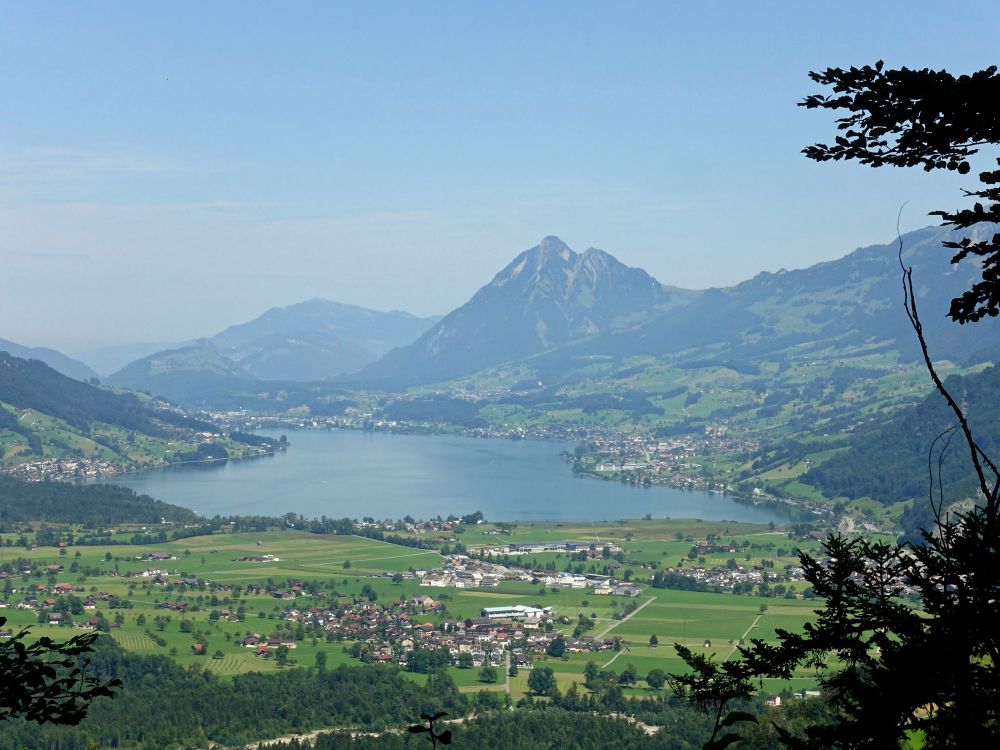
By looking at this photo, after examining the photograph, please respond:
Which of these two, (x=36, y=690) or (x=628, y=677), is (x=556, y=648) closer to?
(x=628, y=677)

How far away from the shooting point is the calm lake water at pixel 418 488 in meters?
73.1

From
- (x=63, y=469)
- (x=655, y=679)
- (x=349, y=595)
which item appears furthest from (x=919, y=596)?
(x=63, y=469)

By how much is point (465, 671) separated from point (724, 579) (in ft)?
58.5

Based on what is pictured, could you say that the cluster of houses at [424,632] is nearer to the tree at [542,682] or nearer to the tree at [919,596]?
the tree at [542,682]

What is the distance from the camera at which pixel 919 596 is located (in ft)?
15.7

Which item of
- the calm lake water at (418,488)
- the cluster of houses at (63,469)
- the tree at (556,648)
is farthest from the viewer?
the cluster of houses at (63,469)

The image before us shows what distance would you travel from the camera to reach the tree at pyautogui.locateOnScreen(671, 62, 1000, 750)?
4.24m

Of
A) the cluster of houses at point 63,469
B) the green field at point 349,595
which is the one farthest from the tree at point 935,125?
the cluster of houses at point 63,469

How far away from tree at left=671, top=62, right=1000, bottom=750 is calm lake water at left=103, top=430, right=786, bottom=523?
6506 cm

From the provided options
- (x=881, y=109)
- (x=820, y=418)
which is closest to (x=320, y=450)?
(x=820, y=418)

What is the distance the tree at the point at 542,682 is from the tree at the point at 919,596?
27187 mm

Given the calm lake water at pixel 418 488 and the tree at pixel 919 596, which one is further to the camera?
the calm lake water at pixel 418 488

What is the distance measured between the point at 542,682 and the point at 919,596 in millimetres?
28460

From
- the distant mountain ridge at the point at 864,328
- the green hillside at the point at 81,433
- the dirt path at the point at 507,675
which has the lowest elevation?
the dirt path at the point at 507,675
